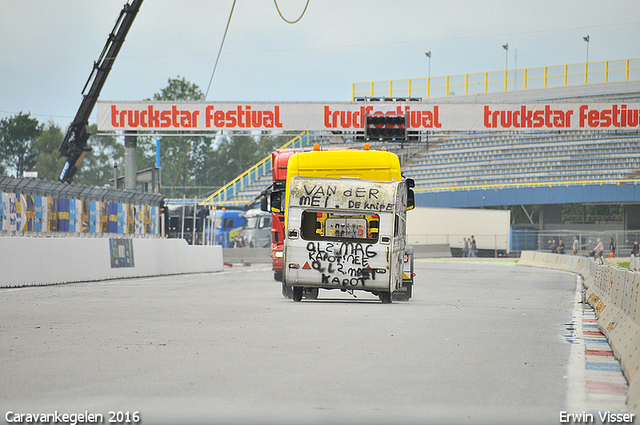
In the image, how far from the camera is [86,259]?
22625mm

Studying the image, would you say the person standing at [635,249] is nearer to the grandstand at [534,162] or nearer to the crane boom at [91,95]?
the grandstand at [534,162]

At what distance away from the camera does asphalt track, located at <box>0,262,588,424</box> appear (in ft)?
18.1

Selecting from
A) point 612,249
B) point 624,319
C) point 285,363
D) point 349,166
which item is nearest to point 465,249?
point 612,249

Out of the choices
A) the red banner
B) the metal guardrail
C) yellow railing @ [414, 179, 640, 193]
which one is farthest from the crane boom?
yellow railing @ [414, 179, 640, 193]

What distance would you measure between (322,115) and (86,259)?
1961 centimetres

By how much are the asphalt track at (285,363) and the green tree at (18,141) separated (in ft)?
291

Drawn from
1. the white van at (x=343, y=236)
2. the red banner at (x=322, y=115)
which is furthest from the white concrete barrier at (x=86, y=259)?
the red banner at (x=322, y=115)

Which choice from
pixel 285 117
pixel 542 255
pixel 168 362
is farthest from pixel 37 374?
pixel 542 255

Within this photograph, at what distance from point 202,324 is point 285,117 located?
30013 mm

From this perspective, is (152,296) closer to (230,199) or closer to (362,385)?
(362,385)

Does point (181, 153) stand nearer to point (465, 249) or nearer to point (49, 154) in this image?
point (49, 154)

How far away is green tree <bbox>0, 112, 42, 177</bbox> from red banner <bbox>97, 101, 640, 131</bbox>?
61.8m

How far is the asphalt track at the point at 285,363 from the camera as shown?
18.1ft

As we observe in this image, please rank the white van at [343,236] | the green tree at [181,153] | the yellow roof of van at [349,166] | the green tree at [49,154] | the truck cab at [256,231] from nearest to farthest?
the white van at [343,236] → the yellow roof of van at [349,166] → the truck cab at [256,231] → the green tree at [49,154] → the green tree at [181,153]
